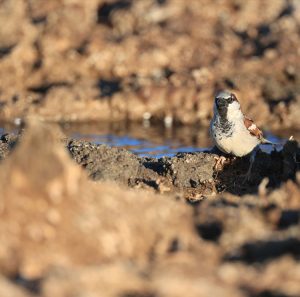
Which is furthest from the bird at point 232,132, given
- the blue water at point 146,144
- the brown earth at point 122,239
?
the blue water at point 146,144

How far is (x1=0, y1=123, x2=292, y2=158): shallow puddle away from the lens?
1454 cm

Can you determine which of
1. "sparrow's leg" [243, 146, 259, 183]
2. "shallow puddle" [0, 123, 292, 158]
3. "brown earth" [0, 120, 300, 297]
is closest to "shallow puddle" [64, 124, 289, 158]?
"shallow puddle" [0, 123, 292, 158]

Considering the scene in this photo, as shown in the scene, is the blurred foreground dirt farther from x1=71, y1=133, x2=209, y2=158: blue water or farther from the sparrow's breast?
the sparrow's breast

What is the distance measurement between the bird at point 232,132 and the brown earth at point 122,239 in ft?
11.5

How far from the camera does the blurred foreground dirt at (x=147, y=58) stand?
17.6m

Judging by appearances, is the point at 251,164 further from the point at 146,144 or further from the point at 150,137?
the point at 150,137

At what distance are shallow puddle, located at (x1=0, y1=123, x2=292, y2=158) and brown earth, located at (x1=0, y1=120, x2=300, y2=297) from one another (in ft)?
30.1

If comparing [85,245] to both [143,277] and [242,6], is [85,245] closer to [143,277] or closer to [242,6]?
[143,277]

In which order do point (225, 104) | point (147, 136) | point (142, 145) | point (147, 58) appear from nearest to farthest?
1. point (225, 104)
2. point (142, 145)
3. point (147, 136)
4. point (147, 58)

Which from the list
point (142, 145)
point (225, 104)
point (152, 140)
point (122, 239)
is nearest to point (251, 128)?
point (225, 104)

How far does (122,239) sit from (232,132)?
467 cm

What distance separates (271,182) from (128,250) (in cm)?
420

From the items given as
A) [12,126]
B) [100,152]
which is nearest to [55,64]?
[12,126]

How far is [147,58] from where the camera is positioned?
1930 centimetres
